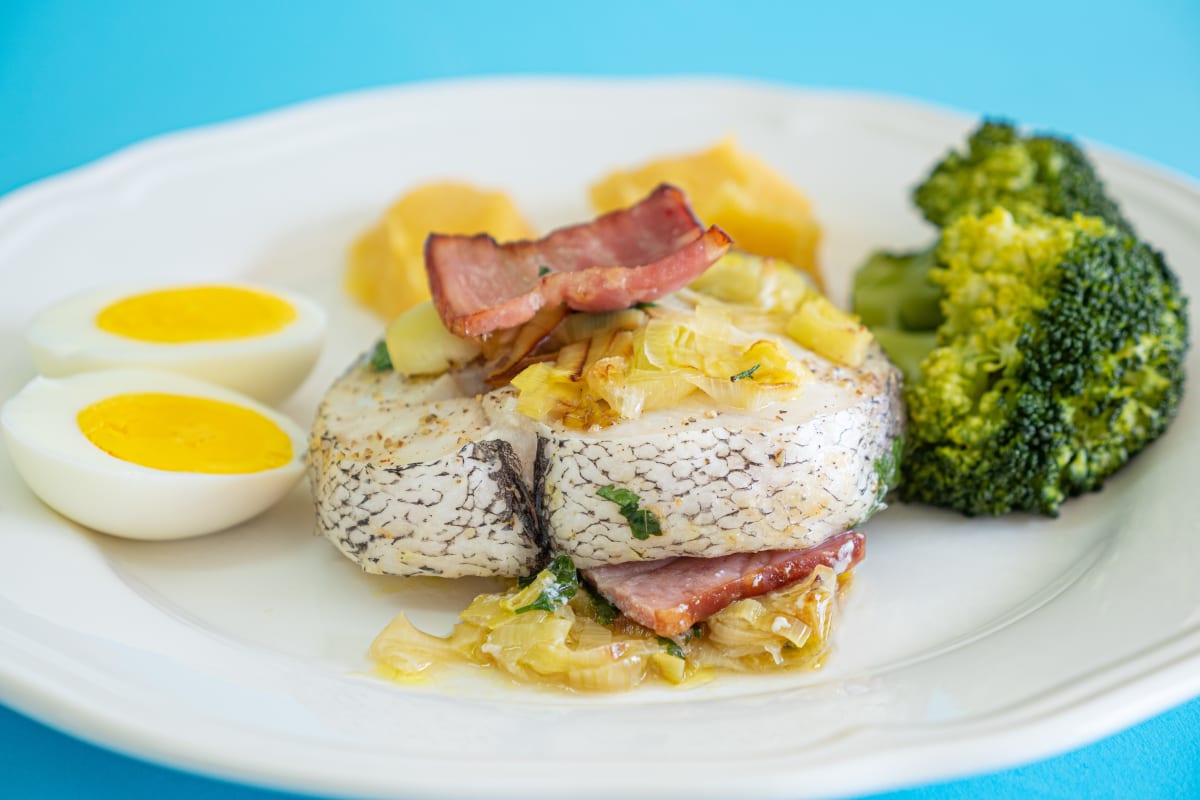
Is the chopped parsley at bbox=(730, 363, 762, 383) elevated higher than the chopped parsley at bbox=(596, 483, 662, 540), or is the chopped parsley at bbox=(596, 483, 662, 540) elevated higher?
the chopped parsley at bbox=(730, 363, 762, 383)

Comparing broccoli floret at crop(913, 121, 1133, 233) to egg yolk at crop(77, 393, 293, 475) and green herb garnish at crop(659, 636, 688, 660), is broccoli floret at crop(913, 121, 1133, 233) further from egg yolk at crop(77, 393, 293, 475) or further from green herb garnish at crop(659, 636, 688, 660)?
egg yolk at crop(77, 393, 293, 475)

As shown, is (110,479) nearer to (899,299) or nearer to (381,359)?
(381,359)

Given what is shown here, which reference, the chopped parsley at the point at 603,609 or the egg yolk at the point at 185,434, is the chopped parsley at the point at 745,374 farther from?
the egg yolk at the point at 185,434

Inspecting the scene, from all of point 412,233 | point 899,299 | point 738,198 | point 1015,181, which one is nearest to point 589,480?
point 899,299

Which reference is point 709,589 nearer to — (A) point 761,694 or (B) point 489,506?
(A) point 761,694

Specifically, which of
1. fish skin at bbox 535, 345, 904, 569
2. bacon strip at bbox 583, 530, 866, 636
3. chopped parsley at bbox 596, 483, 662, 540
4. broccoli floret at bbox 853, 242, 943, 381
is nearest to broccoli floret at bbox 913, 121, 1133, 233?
broccoli floret at bbox 853, 242, 943, 381

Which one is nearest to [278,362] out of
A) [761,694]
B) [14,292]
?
[14,292]
